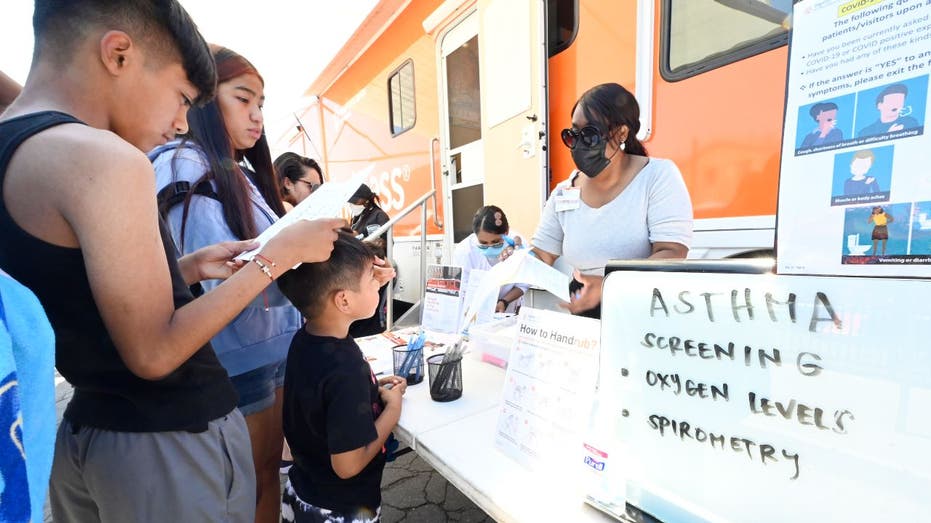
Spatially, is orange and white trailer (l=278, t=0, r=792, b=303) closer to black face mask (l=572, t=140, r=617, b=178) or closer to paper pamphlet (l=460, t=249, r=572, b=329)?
black face mask (l=572, t=140, r=617, b=178)

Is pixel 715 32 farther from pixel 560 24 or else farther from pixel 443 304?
pixel 443 304

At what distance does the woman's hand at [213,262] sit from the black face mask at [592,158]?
115 centimetres

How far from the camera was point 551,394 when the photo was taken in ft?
2.51

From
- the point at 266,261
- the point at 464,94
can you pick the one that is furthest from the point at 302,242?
the point at 464,94

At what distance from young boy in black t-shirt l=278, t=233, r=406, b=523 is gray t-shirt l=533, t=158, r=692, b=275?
85 cm

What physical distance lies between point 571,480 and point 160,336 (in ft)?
2.39

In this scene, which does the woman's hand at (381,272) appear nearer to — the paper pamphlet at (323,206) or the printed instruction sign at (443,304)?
the paper pamphlet at (323,206)

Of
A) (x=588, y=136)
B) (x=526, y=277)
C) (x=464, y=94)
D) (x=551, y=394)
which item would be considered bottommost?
(x=551, y=394)

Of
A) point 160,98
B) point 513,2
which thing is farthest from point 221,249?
point 513,2

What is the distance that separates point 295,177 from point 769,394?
3023mm

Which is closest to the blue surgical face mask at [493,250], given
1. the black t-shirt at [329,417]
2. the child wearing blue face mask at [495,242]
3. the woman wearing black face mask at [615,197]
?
the child wearing blue face mask at [495,242]

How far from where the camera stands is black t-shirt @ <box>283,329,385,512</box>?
3.08ft

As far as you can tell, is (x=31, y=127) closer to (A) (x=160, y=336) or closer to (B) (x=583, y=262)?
(A) (x=160, y=336)

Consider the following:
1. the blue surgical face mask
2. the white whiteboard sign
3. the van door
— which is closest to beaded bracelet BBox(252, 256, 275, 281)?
the white whiteboard sign
